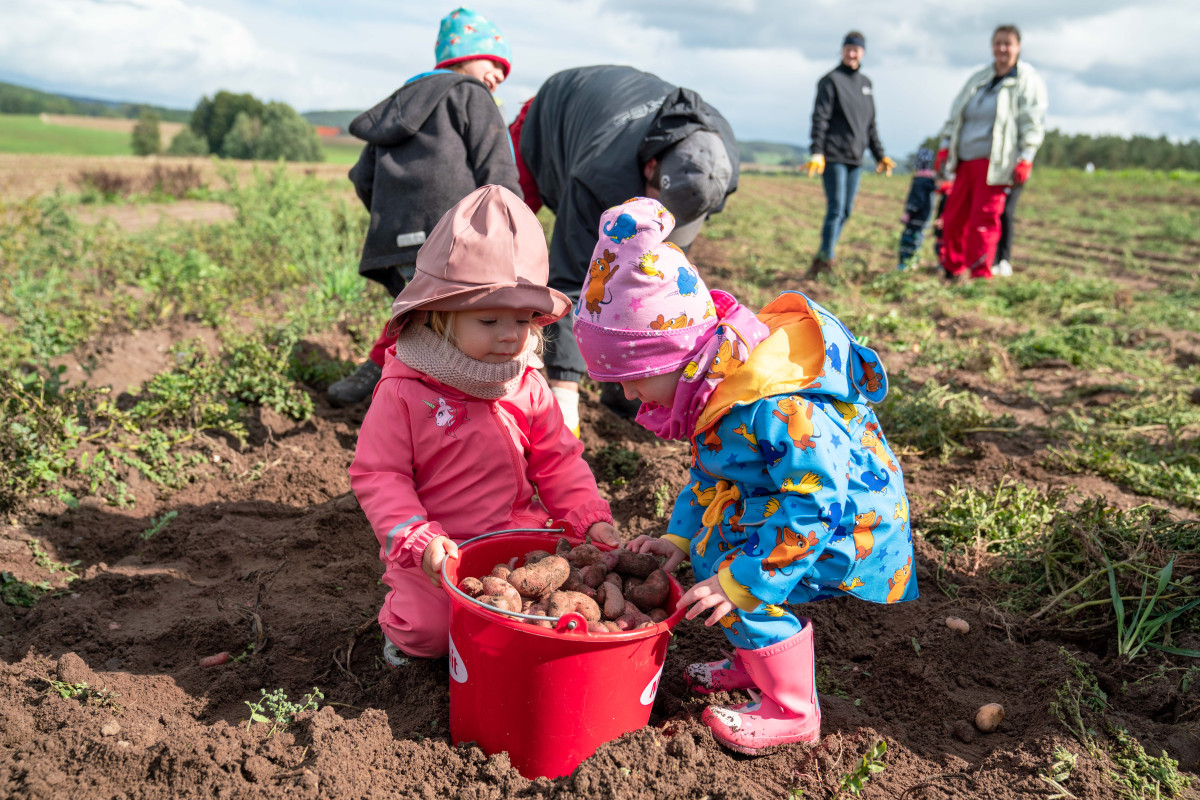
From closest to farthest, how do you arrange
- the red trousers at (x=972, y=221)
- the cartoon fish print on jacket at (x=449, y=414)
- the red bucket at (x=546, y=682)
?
1. the red bucket at (x=546, y=682)
2. the cartoon fish print on jacket at (x=449, y=414)
3. the red trousers at (x=972, y=221)

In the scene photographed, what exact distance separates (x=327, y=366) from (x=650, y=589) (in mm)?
2851

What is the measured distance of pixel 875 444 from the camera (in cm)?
193

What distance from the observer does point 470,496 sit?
7.45 ft

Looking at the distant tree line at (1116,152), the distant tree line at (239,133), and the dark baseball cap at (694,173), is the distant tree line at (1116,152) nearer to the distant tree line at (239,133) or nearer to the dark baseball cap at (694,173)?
the distant tree line at (239,133)

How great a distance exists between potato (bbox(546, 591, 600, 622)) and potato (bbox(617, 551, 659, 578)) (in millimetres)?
204

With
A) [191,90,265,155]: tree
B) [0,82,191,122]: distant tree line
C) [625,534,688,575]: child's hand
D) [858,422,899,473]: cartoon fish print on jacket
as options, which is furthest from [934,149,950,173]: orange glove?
[0,82,191,122]: distant tree line

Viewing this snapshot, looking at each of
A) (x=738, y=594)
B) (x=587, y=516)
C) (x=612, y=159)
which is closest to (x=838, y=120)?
(x=612, y=159)

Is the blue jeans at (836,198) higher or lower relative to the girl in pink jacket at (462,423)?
higher

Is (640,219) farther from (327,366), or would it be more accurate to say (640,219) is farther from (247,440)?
(327,366)

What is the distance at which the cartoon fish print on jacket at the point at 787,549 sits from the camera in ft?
5.55

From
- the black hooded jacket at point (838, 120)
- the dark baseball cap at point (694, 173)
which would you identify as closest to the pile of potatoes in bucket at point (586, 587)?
the dark baseball cap at point (694, 173)

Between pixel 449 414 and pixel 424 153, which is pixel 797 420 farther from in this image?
pixel 424 153

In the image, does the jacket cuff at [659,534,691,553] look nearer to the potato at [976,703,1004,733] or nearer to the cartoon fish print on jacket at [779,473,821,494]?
the cartoon fish print on jacket at [779,473,821,494]

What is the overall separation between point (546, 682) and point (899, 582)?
0.94m
